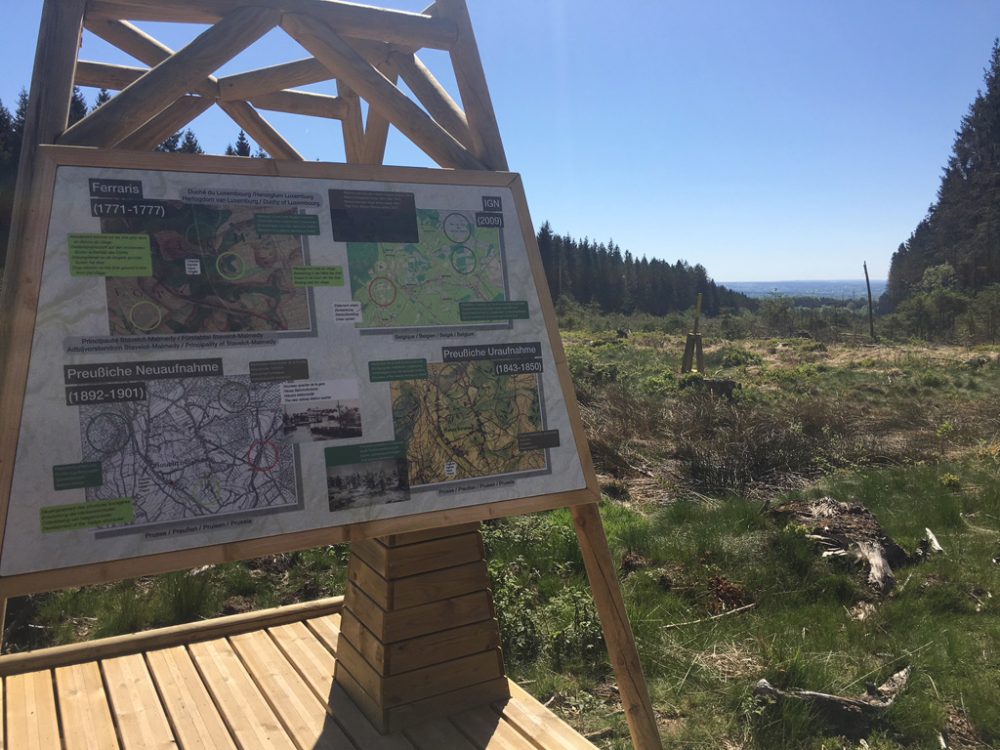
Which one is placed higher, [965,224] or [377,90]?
[965,224]

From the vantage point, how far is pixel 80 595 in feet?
13.8

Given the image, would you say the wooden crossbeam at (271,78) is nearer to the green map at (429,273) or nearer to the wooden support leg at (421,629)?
the green map at (429,273)

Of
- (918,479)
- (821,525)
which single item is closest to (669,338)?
(918,479)

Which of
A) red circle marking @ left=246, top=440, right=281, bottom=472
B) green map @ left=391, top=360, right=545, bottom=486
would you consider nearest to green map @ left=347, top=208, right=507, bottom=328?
green map @ left=391, top=360, right=545, bottom=486

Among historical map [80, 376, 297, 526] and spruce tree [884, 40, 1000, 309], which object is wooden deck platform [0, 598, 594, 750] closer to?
historical map [80, 376, 297, 526]

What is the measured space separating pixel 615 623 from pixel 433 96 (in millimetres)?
1779

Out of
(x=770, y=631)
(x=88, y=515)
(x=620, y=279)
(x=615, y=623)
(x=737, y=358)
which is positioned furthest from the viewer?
(x=620, y=279)

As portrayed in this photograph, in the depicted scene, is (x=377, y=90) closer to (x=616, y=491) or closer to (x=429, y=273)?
(x=429, y=273)

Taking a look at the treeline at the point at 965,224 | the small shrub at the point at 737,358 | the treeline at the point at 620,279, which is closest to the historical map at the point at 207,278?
the small shrub at the point at 737,358

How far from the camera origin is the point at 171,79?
2.10 m

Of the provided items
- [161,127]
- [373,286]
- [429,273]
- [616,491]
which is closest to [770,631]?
[429,273]

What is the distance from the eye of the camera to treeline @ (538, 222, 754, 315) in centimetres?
5247

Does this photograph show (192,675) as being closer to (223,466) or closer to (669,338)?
(223,466)

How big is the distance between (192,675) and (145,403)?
5.53 ft
